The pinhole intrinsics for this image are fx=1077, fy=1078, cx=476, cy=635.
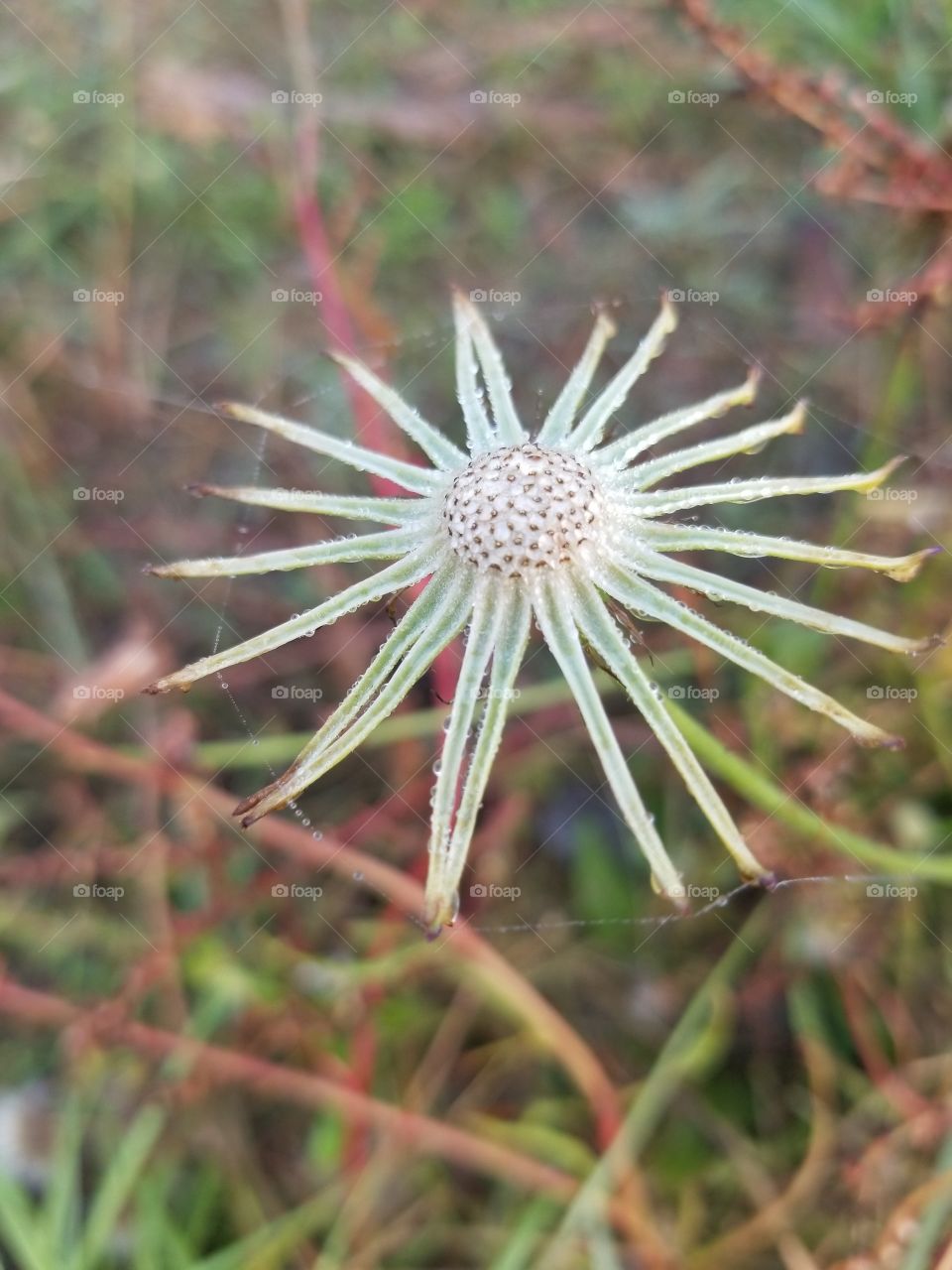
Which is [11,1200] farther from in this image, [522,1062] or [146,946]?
[522,1062]

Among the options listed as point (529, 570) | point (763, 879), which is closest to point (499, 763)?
point (529, 570)

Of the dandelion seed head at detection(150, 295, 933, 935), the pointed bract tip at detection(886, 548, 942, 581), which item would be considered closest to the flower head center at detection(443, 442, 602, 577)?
the dandelion seed head at detection(150, 295, 933, 935)

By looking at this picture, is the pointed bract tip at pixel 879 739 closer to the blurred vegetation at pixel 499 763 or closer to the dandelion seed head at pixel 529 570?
the dandelion seed head at pixel 529 570

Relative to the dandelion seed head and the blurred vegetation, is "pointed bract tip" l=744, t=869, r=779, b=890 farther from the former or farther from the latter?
the blurred vegetation

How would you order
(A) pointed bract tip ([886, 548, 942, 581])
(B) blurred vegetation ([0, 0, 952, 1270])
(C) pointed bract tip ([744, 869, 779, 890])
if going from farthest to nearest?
(B) blurred vegetation ([0, 0, 952, 1270]), (A) pointed bract tip ([886, 548, 942, 581]), (C) pointed bract tip ([744, 869, 779, 890])

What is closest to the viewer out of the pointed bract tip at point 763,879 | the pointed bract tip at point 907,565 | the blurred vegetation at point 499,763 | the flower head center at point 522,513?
the pointed bract tip at point 763,879

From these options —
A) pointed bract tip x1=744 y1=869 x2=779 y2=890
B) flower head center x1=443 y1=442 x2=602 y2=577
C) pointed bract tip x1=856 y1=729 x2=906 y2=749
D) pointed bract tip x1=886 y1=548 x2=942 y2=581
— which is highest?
flower head center x1=443 y1=442 x2=602 y2=577

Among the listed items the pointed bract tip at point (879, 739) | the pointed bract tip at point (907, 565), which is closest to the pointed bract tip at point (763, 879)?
the pointed bract tip at point (879, 739)
